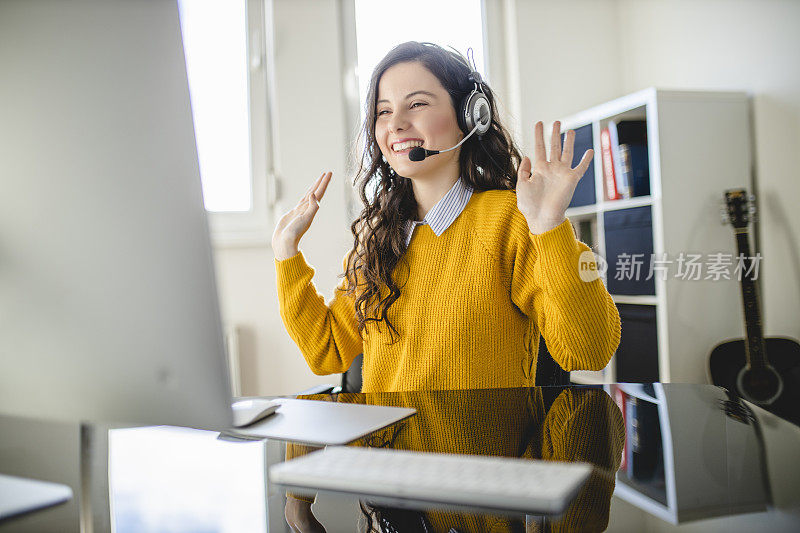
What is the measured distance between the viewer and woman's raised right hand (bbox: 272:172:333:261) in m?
1.15

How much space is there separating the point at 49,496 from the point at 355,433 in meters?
0.29

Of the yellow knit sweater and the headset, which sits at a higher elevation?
the headset

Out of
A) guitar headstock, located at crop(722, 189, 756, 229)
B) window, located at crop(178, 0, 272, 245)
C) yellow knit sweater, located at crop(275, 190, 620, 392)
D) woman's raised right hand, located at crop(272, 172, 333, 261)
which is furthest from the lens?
window, located at crop(178, 0, 272, 245)

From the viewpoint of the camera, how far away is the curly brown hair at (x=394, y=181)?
1167 mm

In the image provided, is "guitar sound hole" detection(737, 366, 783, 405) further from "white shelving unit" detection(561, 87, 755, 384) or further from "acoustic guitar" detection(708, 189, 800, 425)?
A: "white shelving unit" detection(561, 87, 755, 384)

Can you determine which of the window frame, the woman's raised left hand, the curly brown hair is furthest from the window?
the woman's raised left hand

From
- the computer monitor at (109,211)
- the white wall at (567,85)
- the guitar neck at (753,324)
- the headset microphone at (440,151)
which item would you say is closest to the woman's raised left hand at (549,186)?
the headset microphone at (440,151)

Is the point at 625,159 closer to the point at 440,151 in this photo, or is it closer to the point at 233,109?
the point at 440,151

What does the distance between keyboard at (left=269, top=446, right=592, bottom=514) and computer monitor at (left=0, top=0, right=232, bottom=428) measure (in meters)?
0.10

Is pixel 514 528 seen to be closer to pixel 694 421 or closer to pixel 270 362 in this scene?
pixel 694 421

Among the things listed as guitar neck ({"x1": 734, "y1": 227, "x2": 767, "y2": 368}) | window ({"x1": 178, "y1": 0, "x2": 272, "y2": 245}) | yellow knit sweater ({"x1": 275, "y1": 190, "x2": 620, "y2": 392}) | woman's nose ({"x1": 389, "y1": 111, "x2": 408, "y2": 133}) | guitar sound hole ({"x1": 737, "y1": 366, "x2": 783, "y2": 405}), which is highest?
window ({"x1": 178, "y1": 0, "x2": 272, "y2": 245})

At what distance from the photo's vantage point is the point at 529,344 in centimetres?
114

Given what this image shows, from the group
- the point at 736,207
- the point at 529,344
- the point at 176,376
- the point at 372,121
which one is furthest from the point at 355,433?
the point at 736,207

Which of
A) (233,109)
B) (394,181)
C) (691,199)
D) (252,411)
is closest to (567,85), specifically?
(691,199)
